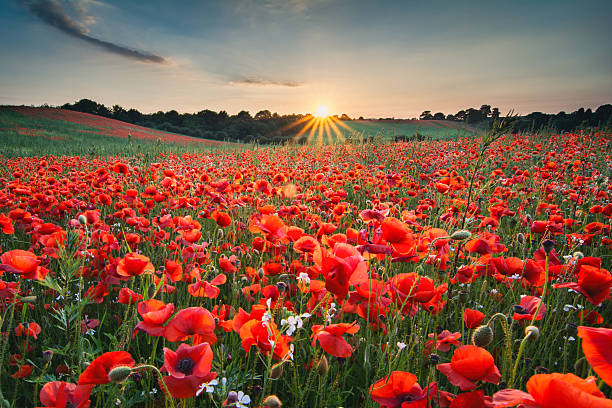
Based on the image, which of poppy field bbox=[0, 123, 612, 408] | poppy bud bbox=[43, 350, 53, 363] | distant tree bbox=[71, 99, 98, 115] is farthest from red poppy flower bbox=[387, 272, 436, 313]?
distant tree bbox=[71, 99, 98, 115]

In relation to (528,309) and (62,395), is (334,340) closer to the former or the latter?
(62,395)

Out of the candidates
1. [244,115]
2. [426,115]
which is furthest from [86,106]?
[426,115]

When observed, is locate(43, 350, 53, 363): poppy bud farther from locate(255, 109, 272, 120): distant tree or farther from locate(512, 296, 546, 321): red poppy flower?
locate(255, 109, 272, 120): distant tree

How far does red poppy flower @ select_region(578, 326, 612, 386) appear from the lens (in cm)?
61

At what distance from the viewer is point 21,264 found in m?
1.20

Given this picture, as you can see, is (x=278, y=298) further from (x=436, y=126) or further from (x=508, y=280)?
(x=436, y=126)

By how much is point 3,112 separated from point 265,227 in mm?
39332

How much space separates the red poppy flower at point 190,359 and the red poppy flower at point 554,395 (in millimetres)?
684

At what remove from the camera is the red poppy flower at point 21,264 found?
1.20 m

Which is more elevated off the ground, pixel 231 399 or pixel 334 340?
pixel 334 340

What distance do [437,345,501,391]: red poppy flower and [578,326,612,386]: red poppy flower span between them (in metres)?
0.21

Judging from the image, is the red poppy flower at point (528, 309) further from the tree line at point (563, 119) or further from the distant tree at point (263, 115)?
the distant tree at point (263, 115)

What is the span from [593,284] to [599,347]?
2.01 ft

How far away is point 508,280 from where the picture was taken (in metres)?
1.97
